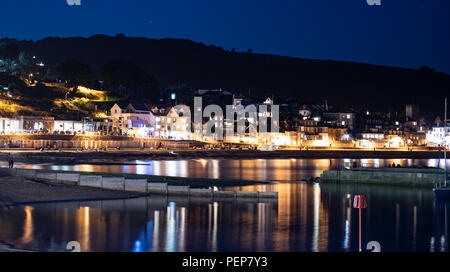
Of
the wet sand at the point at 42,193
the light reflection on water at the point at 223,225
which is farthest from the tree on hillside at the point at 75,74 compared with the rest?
the light reflection on water at the point at 223,225

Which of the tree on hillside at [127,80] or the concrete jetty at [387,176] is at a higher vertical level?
the tree on hillside at [127,80]

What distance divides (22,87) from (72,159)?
57.2 m

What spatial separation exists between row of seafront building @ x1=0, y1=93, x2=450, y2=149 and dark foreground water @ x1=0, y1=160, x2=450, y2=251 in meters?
68.9

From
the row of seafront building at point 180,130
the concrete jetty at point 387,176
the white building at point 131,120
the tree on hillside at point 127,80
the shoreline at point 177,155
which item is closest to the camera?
the concrete jetty at point 387,176

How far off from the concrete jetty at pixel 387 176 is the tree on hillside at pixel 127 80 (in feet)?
330

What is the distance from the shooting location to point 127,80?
148 metres

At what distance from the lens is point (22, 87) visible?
126 metres

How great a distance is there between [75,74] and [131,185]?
100489 millimetres

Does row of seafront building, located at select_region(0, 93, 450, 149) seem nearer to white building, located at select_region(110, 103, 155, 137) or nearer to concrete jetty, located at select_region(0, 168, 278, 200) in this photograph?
white building, located at select_region(110, 103, 155, 137)

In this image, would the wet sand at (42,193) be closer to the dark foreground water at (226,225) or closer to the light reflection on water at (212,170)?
the dark foreground water at (226,225)

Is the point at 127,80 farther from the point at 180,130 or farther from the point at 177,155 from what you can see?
the point at 177,155

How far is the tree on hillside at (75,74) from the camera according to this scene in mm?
133375

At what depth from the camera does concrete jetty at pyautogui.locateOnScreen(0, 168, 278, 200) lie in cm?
3709

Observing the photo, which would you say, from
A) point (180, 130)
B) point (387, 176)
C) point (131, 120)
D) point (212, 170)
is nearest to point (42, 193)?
point (387, 176)
